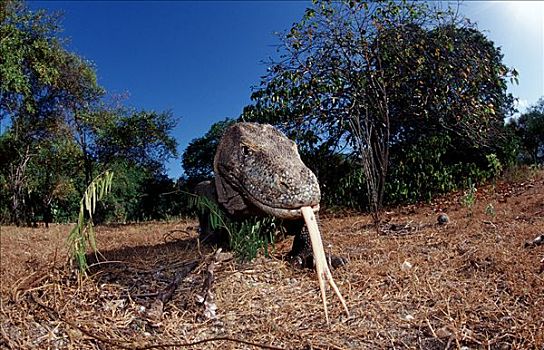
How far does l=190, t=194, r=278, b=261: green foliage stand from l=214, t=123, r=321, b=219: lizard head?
12cm

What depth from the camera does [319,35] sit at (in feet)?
22.3

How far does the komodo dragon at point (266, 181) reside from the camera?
2.12 meters

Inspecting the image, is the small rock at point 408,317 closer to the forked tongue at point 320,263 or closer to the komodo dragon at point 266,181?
the forked tongue at point 320,263

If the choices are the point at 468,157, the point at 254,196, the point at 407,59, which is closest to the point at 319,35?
the point at 407,59

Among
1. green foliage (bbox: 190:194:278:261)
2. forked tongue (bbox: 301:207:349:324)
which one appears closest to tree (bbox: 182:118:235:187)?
green foliage (bbox: 190:194:278:261)

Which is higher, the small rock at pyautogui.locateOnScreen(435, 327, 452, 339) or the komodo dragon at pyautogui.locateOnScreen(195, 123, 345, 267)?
the komodo dragon at pyautogui.locateOnScreen(195, 123, 345, 267)

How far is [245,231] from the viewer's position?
2.60m

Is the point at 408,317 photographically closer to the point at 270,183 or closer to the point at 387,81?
the point at 270,183

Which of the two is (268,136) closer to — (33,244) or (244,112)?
(33,244)

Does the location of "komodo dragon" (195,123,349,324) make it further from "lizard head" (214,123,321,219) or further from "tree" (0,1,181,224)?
"tree" (0,1,181,224)

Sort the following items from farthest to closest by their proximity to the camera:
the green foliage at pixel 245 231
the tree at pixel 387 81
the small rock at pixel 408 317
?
the tree at pixel 387 81 → the green foliage at pixel 245 231 → the small rock at pixel 408 317

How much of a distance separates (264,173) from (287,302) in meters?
0.64

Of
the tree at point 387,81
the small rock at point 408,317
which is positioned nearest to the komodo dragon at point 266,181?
the small rock at point 408,317

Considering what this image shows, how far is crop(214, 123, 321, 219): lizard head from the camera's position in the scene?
2117mm
